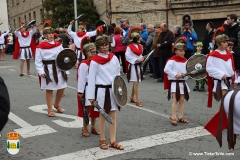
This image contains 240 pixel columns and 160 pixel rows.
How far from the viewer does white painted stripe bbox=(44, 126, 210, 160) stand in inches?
208

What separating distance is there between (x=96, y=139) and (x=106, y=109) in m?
0.86

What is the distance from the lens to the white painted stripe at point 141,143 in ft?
17.3

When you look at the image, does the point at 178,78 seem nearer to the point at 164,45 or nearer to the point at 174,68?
the point at 174,68

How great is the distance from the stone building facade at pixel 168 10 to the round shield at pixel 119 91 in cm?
1542

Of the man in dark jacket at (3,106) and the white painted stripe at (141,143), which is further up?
the man in dark jacket at (3,106)

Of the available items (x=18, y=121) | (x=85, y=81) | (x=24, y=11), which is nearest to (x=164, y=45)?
(x=18, y=121)

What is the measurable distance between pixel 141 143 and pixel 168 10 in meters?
16.8

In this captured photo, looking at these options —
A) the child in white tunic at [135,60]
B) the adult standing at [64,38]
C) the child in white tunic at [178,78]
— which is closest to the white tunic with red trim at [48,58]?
the child in white tunic at [135,60]

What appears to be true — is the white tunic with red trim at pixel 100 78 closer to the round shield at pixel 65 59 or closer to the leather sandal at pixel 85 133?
the leather sandal at pixel 85 133

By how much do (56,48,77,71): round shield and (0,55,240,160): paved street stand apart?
3.39 ft

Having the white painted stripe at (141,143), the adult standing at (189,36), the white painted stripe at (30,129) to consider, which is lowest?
the white painted stripe at (141,143)

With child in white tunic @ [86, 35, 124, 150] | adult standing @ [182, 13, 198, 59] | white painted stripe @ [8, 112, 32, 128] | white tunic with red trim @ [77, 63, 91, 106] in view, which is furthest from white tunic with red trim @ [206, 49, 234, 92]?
adult standing @ [182, 13, 198, 59]

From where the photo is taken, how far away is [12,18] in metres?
45.9

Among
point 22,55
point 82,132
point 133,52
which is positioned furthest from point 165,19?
point 82,132
